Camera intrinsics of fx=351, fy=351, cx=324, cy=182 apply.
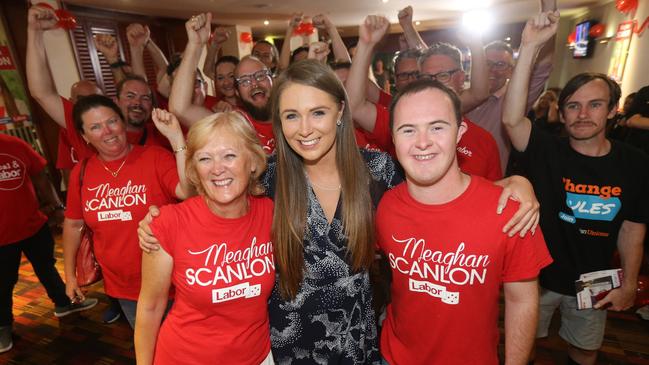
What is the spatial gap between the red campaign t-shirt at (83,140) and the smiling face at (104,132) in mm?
477

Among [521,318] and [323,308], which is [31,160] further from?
[521,318]

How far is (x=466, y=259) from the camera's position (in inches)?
47.4

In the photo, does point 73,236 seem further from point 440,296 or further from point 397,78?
point 397,78

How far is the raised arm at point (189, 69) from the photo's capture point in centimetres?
204

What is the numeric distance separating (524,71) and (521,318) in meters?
1.15

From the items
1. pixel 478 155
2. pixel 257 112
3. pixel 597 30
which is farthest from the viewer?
pixel 597 30

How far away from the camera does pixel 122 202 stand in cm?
194

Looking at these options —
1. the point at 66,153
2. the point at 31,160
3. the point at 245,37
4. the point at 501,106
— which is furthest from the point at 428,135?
the point at 245,37

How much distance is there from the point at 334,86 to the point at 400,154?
16.2 inches

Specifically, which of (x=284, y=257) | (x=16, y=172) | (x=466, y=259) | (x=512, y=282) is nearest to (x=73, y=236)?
(x=16, y=172)

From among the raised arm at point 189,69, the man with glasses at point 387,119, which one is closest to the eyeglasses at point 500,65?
the man with glasses at point 387,119

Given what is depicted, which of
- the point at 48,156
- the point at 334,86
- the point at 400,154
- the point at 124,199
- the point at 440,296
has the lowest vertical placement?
the point at 48,156

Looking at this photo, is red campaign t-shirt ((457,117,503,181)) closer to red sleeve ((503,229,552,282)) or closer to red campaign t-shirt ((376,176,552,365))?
red campaign t-shirt ((376,176,552,365))

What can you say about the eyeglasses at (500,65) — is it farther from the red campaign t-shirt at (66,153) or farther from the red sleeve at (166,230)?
the red campaign t-shirt at (66,153)
